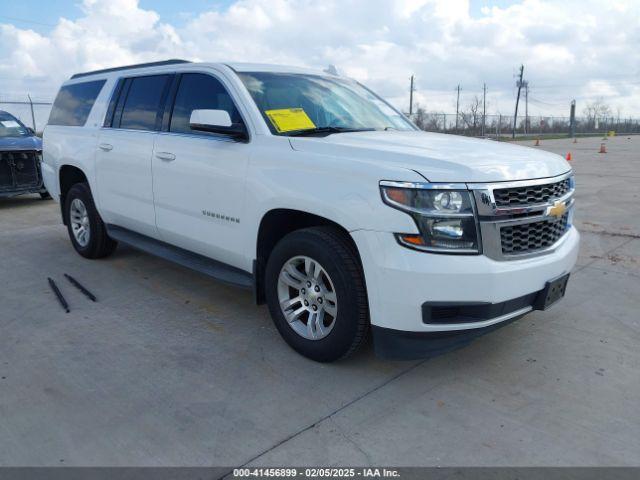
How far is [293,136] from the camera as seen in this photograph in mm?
3717

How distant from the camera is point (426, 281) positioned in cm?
287

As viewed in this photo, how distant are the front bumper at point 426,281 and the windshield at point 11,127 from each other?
9.14 metres

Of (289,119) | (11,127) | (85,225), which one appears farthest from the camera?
(11,127)

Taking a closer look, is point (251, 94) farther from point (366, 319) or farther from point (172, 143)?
point (366, 319)

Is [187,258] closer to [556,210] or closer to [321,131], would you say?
[321,131]

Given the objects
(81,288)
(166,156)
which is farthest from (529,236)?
(81,288)

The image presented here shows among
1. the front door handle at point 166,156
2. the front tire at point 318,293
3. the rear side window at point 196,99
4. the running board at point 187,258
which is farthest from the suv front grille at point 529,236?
the front door handle at point 166,156

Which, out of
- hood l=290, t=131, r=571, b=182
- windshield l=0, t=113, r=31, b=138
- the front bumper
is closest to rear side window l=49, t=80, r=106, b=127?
hood l=290, t=131, r=571, b=182

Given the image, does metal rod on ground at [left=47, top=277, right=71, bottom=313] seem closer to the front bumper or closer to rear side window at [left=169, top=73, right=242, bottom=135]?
rear side window at [left=169, top=73, right=242, bottom=135]

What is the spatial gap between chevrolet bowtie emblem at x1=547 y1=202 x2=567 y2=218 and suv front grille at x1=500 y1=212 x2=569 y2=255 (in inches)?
1.6

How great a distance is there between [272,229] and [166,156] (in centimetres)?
125

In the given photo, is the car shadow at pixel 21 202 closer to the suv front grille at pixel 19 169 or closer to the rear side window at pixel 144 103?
the suv front grille at pixel 19 169

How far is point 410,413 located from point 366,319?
0.57 meters

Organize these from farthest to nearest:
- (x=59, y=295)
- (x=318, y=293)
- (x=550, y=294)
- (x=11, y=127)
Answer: (x=11, y=127) < (x=59, y=295) < (x=318, y=293) < (x=550, y=294)
